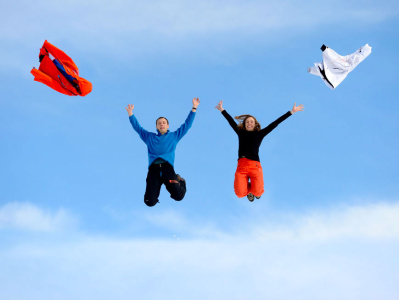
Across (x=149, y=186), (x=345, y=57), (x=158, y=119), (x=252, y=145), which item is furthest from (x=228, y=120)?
(x=345, y=57)

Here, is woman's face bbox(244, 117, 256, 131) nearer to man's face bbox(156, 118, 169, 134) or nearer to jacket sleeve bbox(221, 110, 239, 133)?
jacket sleeve bbox(221, 110, 239, 133)

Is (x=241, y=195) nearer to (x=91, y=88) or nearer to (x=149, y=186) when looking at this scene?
(x=149, y=186)

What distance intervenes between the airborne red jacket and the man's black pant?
335 centimetres

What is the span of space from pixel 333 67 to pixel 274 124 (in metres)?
2.59

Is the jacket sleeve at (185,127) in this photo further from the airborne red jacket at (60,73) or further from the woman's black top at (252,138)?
the airborne red jacket at (60,73)

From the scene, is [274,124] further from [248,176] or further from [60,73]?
[60,73]

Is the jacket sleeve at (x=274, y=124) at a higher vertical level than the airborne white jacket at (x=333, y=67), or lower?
lower

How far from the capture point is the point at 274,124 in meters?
15.2

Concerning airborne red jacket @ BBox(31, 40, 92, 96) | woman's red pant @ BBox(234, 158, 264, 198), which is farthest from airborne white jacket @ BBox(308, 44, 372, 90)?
airborne red jacket @ BBox(31, 40, 92, 96)

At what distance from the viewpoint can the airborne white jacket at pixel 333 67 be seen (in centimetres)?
1572

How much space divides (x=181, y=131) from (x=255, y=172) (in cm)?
237

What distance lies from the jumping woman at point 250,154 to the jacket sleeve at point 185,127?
1.15 metres

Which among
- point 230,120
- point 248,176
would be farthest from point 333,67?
point 248,176

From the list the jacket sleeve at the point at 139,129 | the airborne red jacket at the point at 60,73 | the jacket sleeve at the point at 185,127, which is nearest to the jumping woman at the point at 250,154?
the jacket sleeve at the point at 185,127
